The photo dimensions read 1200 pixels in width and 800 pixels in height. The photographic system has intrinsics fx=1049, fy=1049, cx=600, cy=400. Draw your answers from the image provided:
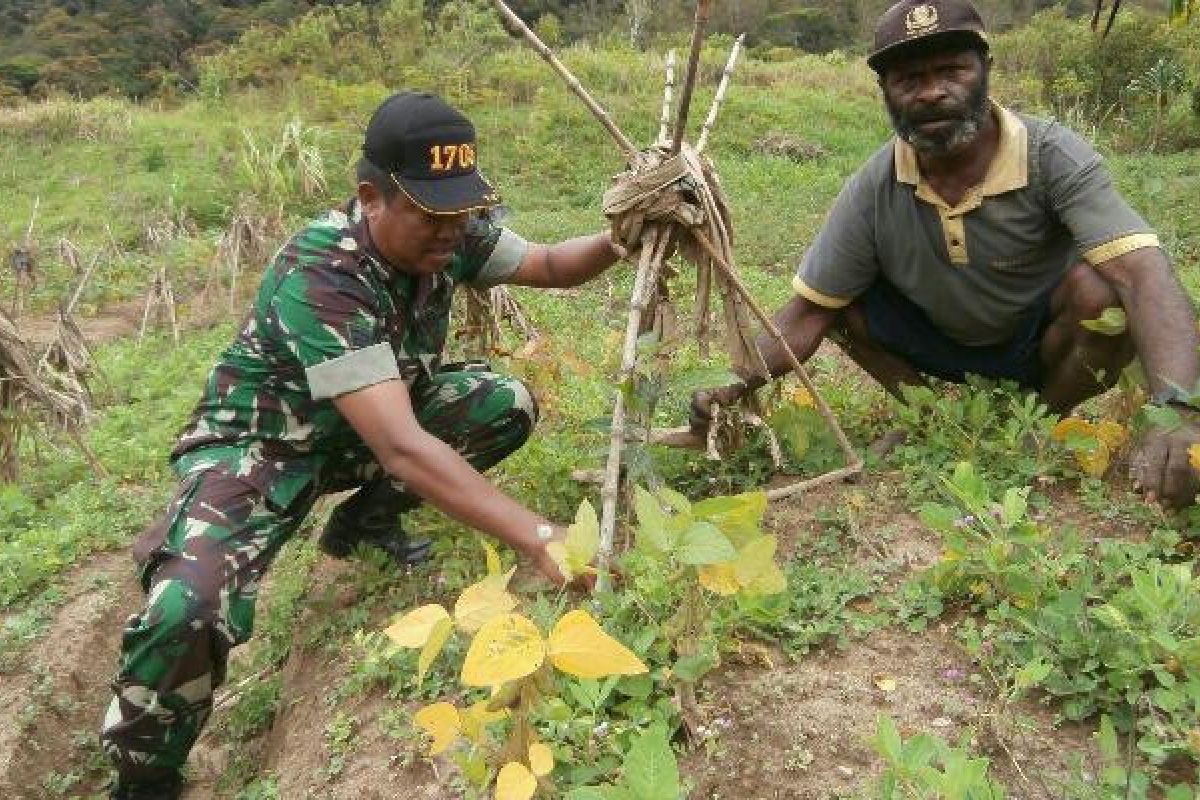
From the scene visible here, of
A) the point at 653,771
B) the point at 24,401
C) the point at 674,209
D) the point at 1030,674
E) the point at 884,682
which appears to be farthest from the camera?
the point at 24,401

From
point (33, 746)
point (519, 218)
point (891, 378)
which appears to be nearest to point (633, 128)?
point (519, 218)

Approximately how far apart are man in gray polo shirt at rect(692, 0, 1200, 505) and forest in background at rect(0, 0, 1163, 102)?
1017 inches

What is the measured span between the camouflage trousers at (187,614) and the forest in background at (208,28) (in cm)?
2646

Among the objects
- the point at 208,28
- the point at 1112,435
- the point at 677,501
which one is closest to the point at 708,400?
the point at 1112,435

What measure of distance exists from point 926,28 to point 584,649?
1823 mm

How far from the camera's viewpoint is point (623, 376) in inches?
76.8

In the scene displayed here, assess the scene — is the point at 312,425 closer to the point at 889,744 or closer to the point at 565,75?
the point at 565,75

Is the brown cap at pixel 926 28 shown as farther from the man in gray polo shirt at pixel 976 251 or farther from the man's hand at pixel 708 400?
the man's hand at pixel 708 400

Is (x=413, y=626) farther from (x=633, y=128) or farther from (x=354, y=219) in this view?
(x=633, y=128)

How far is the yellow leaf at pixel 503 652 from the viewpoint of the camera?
50.2 inches

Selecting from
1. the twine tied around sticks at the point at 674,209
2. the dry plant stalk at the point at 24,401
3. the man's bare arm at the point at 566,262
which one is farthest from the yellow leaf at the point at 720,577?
the dry plant stalk at the point at 24,401

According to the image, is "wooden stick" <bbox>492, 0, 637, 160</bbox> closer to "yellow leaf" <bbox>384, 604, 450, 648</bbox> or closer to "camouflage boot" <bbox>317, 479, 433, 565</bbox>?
"yellow leaf" <bbox>384, 604, 450, 648</bbox>

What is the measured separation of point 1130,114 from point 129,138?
42.4ft

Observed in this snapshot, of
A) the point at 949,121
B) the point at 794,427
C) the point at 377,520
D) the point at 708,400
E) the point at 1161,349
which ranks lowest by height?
the point at 377,520
